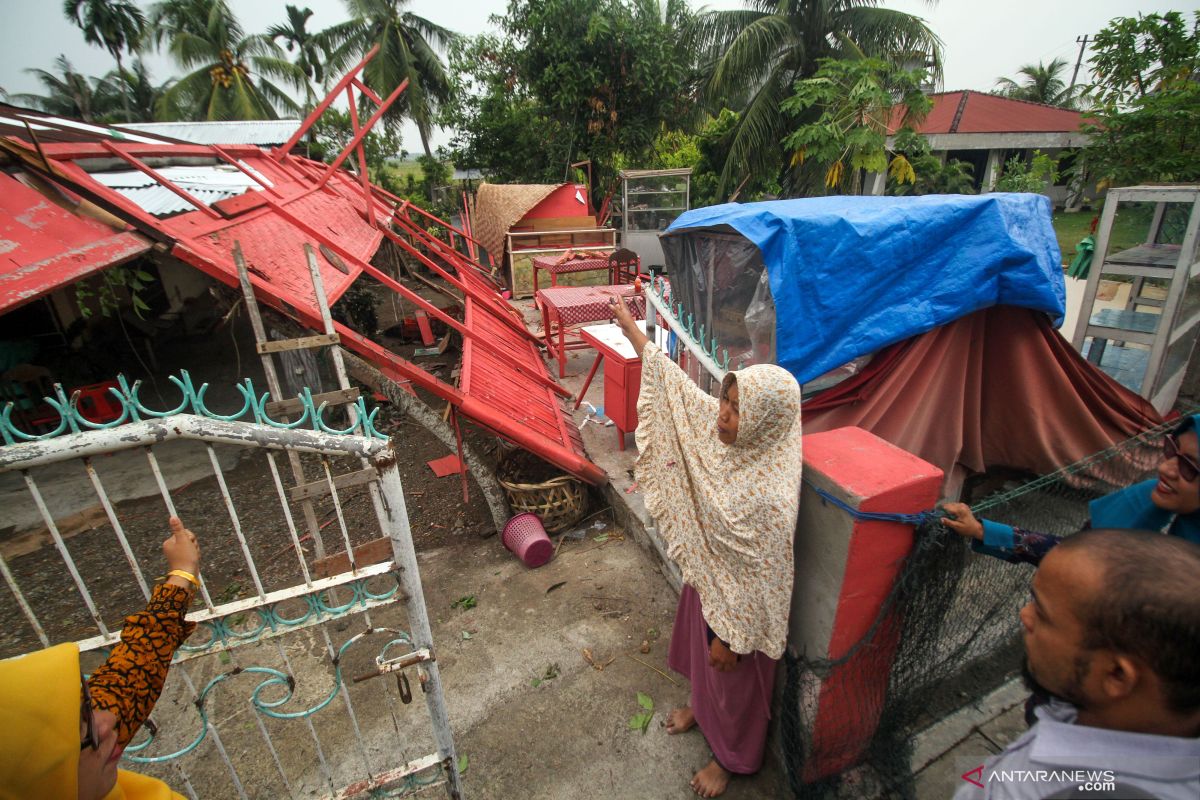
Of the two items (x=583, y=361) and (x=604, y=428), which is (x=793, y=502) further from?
(x=583, y=361)

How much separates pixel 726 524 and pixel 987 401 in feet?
9.26

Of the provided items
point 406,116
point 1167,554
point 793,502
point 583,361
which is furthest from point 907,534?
point 406,116

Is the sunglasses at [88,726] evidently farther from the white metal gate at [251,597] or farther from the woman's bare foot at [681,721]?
the woman's bare foot at [681,721]

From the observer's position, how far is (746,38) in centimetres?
1112

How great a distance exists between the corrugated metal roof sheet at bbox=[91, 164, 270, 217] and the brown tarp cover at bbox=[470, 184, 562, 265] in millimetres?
5011

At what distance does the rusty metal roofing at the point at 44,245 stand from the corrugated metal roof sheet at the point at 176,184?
1.70 feet

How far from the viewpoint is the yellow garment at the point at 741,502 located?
1569 mm

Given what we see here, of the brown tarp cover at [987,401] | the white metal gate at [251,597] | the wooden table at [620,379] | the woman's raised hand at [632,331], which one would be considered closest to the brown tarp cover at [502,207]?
the wooden table at [620,379]

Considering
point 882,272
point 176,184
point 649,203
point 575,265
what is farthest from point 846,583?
point 649,203

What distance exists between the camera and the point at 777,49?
11719mm

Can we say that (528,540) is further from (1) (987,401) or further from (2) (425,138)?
(2) (425,138)

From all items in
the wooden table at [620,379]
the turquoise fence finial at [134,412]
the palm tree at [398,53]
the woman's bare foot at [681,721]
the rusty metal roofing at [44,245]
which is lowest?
the woman's bare foot at [681,721]

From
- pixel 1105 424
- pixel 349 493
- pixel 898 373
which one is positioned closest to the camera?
pixel 898 373

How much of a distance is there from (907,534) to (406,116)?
2351cm
